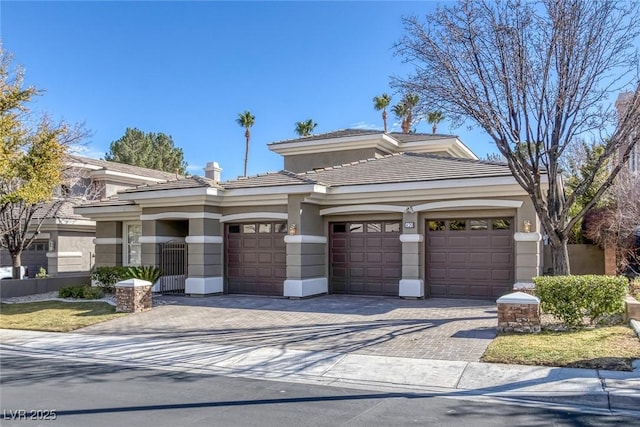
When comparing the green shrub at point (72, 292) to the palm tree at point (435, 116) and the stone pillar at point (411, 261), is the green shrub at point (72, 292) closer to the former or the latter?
the stone pillar at point (411, 261)

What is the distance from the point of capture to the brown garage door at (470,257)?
1586 cm

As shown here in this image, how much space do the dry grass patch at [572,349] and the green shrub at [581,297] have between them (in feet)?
1.17

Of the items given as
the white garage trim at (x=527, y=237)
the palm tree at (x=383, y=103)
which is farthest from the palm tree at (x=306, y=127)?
the white garage trim at (x=527, y=237)

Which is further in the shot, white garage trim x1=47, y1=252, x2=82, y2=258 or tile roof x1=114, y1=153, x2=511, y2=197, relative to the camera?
white garage trim x1=47, y1=252, x2=82, y2=258

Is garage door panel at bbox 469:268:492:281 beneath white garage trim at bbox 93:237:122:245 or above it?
beneath

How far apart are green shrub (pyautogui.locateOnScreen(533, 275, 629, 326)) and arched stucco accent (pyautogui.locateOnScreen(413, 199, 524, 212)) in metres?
4.82

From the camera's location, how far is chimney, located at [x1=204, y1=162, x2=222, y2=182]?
902 inches

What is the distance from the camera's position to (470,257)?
16.3 metres

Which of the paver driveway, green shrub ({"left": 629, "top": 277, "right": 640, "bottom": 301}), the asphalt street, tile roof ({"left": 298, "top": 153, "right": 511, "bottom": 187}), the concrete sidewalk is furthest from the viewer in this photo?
tile roof ({"left": 298, "top": 153, "right": 511, "bottom": 187})

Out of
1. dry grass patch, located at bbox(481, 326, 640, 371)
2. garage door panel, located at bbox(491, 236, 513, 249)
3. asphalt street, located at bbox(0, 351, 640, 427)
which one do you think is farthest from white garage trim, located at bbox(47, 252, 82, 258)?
dry grass patch, located at bbox(481, 326, 640, 371)

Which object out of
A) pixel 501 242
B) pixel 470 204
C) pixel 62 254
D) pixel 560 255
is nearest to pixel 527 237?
pixel 501 242

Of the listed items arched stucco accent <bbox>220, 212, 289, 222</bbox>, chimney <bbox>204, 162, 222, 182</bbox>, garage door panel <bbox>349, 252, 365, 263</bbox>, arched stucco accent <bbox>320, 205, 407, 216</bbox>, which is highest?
chimney <bbox>204, 162, 222, 182</bbox>

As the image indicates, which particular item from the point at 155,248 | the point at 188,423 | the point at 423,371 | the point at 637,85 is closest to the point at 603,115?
the point at 637,85

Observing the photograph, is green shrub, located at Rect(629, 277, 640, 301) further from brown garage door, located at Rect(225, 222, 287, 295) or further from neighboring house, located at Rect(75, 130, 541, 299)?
brown garage door, located at Rect(225, 222, 287, 295)
